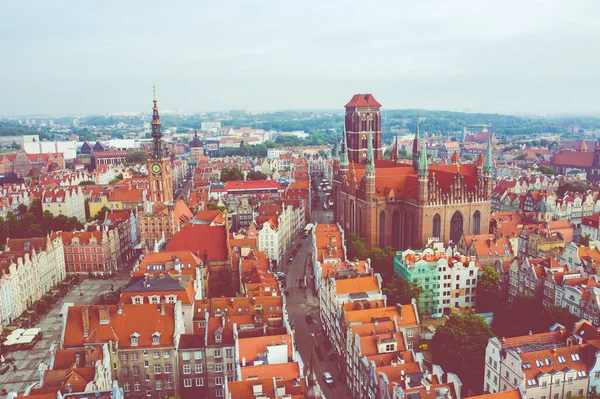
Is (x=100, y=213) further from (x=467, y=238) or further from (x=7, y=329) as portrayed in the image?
(x=467, y=238)

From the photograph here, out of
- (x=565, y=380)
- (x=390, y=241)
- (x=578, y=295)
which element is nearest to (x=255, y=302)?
(x=565, y=380)

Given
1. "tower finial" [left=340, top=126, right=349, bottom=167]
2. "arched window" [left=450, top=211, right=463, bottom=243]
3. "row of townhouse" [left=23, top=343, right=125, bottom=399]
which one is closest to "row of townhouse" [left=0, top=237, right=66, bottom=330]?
"row of townhouse" [left=23, top=343, right=125, bottom=399]

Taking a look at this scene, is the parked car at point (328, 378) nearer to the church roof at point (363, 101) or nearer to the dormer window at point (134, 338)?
the dormer window at point (134, 338)

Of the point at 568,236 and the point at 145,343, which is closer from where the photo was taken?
the point at 145,343

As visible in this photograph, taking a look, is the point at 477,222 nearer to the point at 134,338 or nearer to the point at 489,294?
the point at 489,294

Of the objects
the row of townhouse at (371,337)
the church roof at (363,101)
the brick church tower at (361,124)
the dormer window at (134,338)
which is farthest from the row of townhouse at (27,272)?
the church roof at (363,101)

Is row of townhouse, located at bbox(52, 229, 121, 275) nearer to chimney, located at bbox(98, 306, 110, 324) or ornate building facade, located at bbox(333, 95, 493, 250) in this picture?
chimney, located at bbox(98, 306, 110, 324)
